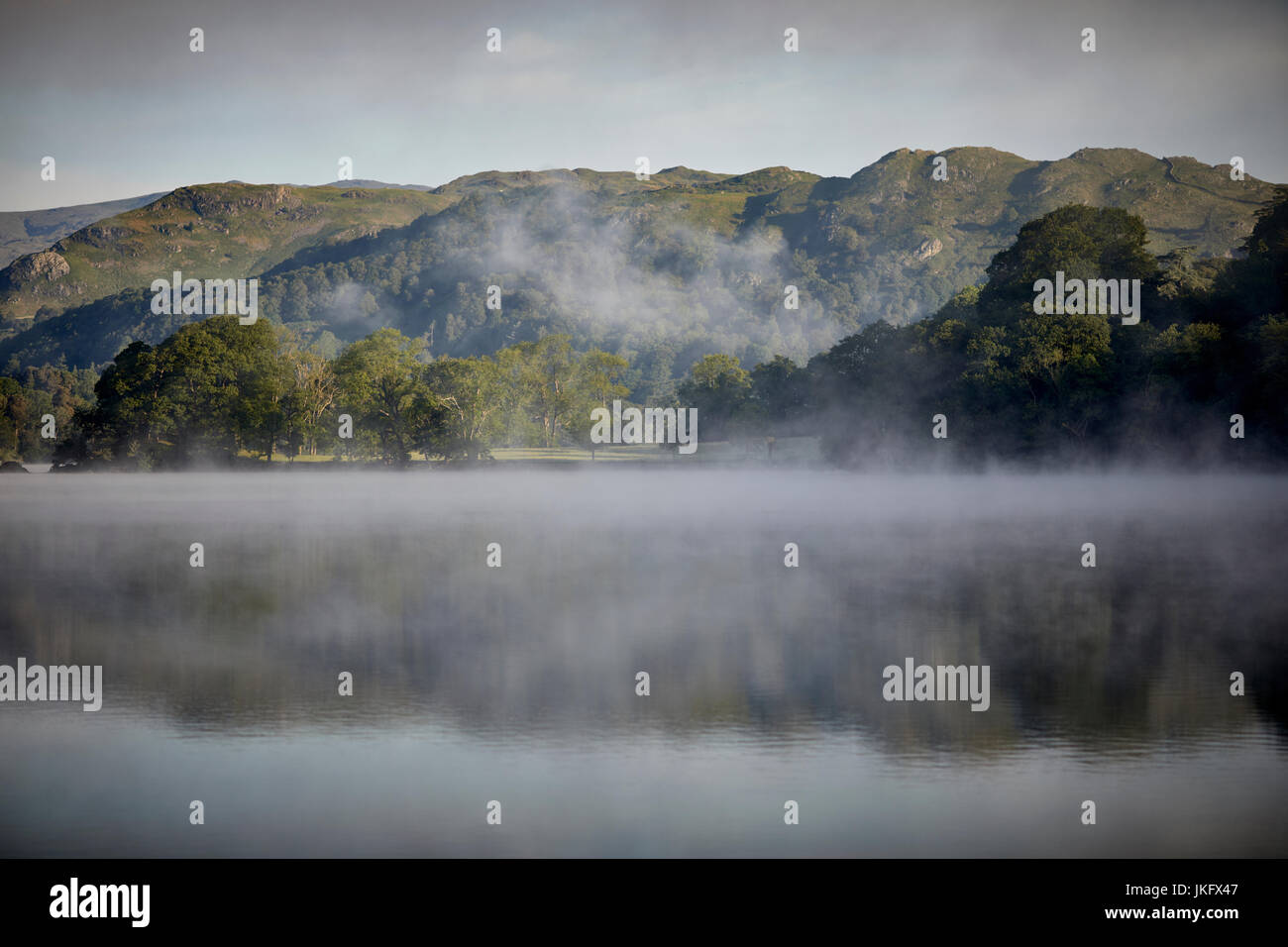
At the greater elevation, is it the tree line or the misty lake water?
the tree line

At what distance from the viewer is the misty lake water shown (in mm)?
8430

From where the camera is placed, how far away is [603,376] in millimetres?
131000

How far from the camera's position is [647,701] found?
12086 mm

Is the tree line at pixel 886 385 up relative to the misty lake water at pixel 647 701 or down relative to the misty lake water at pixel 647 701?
up

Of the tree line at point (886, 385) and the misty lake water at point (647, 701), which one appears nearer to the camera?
the misty lake water at point (647, 701)

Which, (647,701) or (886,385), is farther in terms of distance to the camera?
(886,385)

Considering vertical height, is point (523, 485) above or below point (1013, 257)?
below

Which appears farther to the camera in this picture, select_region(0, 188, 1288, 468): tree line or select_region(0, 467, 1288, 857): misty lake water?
select_region(0, 188, 1288, 468): tree line

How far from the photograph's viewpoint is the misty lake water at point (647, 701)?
27.7 feet
